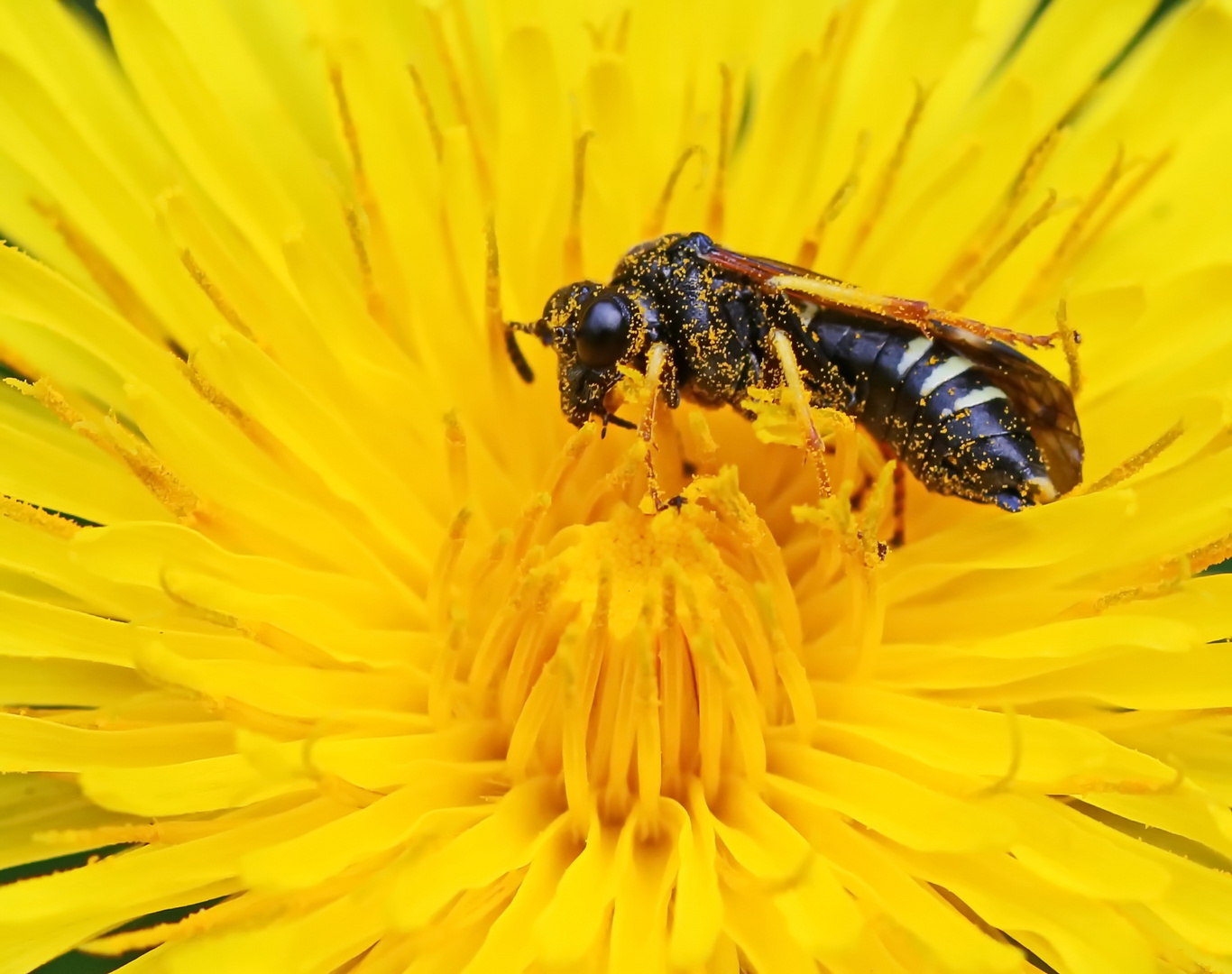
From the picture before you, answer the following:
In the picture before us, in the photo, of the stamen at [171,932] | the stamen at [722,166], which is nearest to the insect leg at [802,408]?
the stamen at [722,166]

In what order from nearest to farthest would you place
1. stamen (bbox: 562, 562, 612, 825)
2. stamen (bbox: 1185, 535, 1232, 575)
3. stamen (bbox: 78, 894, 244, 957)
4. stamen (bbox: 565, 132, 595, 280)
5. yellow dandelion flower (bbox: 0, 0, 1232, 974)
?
stamen (bbox: 78, 894, 244, 957) → yellow dandelion flower (bbox: 0, 0, 1232, 974) → stamen (bbox: 562, 562, 612, 825) → stamen (bbox: 1185, 535, 1232, 575) → stamen (bbox: 565, 132, 595, 280)

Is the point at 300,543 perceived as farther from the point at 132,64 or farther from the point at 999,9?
the point at 999,9

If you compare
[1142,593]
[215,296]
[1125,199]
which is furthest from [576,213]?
[1142,593]

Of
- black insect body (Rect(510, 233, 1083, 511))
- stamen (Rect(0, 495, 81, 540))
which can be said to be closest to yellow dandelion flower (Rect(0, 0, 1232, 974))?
stamen (Rect(0, 495, 81, 540))

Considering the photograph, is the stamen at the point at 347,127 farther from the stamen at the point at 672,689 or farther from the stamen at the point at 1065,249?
the stamen at the point at 1065,249

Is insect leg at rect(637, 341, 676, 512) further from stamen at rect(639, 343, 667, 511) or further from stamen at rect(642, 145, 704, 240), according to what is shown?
stamen at rect(642, 145, 704, 240)
